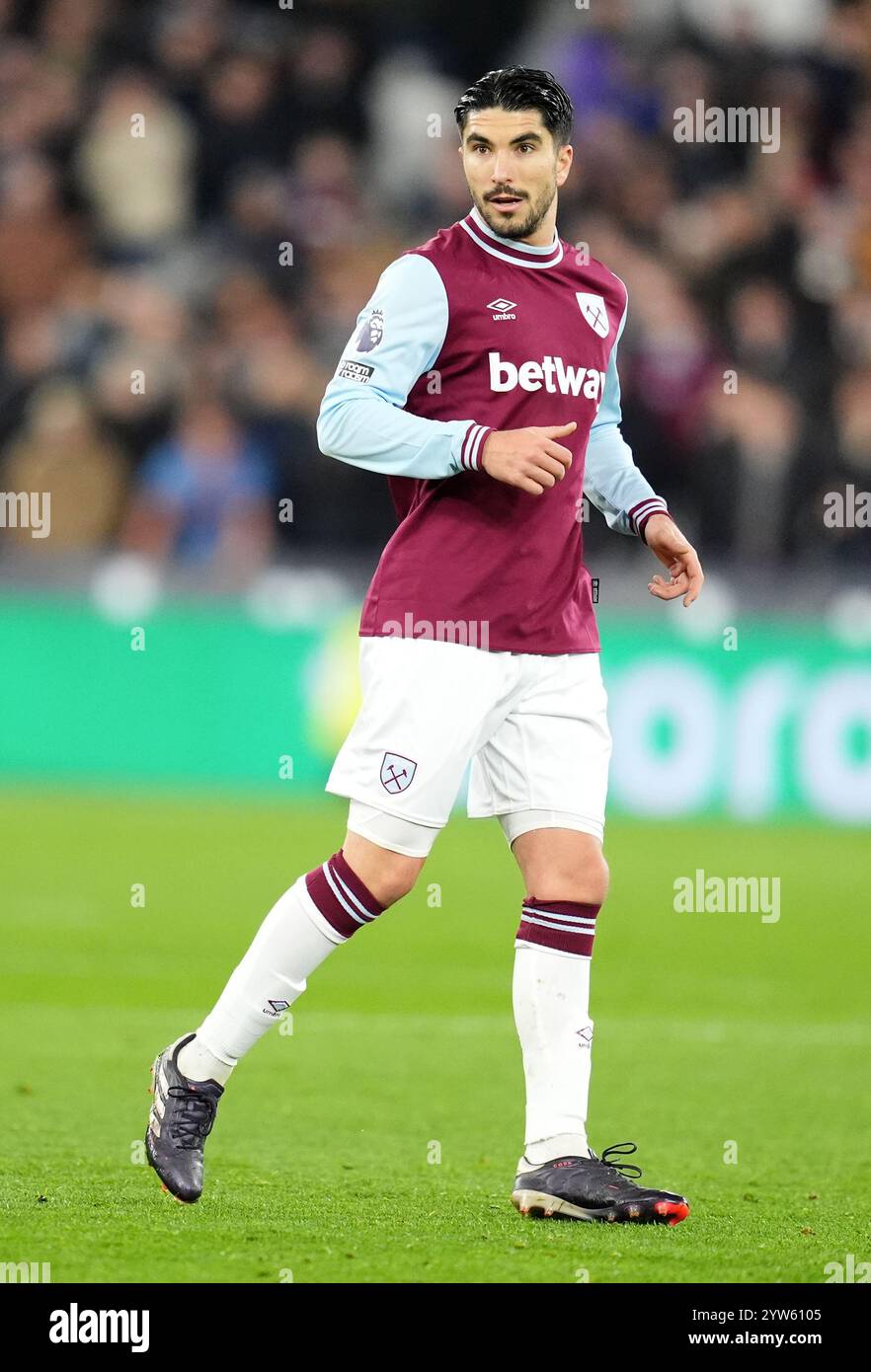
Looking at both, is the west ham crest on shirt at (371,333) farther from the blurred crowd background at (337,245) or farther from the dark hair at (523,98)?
the blurred crowd background at (337,245)

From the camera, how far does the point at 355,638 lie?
11.2 metres

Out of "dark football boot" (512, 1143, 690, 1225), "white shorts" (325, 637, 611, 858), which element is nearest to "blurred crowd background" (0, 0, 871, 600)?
"white shorts" (325, 637, 611, 858)

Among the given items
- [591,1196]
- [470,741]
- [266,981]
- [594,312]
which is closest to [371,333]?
[594,312]

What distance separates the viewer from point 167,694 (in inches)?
439

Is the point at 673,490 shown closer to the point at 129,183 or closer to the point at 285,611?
the point at 285,611

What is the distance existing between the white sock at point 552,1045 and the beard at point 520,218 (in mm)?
1484

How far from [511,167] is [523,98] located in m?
0.14

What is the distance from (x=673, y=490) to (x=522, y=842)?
7.78 m

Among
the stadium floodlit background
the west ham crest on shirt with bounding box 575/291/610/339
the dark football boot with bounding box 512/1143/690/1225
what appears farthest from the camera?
the stadium floodlit background

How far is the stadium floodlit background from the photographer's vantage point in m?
4.72

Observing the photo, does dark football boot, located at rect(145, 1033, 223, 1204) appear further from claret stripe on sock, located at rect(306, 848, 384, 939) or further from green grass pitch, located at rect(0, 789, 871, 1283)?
claret stripe on sock, located at rect(306, 848, 384, 939)

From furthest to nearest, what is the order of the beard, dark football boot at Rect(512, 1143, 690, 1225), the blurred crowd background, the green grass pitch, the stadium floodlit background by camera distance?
the blurred crowd background < the stadium floodlit background < the beard < dark football boot at Rect(512, 1143, 690, 1225) < the green grass pitch

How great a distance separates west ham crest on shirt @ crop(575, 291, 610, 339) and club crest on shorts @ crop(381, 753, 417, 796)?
3.35ft
